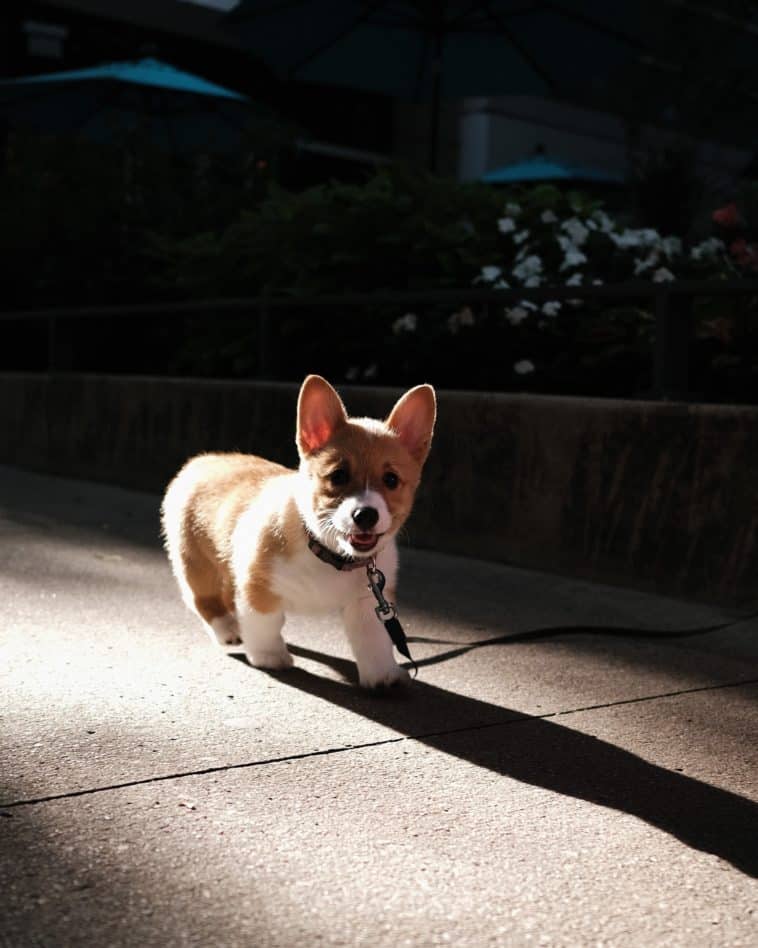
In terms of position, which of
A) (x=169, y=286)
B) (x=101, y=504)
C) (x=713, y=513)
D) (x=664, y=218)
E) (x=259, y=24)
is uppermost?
(x=259, y=24)

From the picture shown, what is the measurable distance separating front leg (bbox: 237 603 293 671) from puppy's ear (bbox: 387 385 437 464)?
0.67m

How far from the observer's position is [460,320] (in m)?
7.44

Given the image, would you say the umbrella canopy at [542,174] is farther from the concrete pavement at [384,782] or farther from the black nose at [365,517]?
the black nose at [365,517]

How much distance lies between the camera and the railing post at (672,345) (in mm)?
5660

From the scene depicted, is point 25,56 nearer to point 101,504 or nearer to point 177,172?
point 177,172

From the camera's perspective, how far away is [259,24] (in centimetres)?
1290

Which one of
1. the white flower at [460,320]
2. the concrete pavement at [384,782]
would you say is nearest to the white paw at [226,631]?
the concrete pavement at [384,782]

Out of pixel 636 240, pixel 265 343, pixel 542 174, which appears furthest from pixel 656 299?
pixel 542 174

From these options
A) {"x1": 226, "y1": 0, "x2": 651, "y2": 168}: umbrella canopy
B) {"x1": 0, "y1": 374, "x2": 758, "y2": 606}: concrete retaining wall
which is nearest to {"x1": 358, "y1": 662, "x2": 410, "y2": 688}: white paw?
{"x1": 0, "y1": 374, "x2": 758, "y2": 606}: concrete retaining wall

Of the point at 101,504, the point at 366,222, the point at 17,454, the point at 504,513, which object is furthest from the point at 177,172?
the point at 504,513

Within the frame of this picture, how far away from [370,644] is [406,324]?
12.8 ft

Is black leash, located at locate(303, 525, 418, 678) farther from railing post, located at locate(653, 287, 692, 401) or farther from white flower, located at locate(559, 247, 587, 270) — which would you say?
white flower, located at locate(559, 247, 587, 270)

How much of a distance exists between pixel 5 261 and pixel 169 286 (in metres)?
1.81

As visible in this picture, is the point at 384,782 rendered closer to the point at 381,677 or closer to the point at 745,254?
the point at 381,677
